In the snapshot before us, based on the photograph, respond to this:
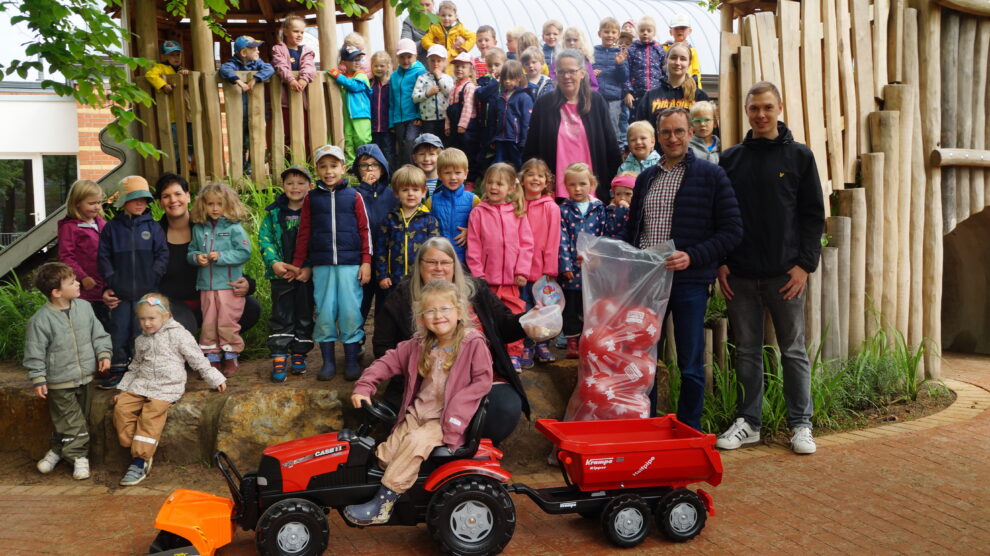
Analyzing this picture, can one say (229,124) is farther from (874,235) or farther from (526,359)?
(874,235)

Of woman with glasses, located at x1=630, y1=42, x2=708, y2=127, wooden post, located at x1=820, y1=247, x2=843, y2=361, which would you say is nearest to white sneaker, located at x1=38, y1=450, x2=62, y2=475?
wooden post, located at x1=820, y1=247, x2=843, y2=361

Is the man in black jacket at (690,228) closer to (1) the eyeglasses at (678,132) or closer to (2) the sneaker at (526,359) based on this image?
(1) the eyeglasses at (678,132)

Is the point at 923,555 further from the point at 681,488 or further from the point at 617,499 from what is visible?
the point at 617,499

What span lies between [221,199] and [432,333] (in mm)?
2184

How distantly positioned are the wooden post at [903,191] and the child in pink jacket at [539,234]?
3.09m

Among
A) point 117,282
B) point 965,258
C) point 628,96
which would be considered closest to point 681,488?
point 117,282

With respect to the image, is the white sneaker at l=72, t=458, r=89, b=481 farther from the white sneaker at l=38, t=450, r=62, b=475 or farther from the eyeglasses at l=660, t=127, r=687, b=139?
the eyeglasses at l=660, t=127, r=687, b=139

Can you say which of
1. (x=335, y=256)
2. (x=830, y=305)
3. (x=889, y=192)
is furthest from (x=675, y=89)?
(x=335, y=256)

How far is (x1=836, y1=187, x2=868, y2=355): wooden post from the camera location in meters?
6.22

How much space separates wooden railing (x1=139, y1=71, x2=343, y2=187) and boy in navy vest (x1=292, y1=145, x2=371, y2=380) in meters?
2.98

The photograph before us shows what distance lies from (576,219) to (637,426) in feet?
5.65

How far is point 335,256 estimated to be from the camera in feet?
17.5

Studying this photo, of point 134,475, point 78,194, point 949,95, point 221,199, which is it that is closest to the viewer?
point 134,475

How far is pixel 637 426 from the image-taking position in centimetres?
432
